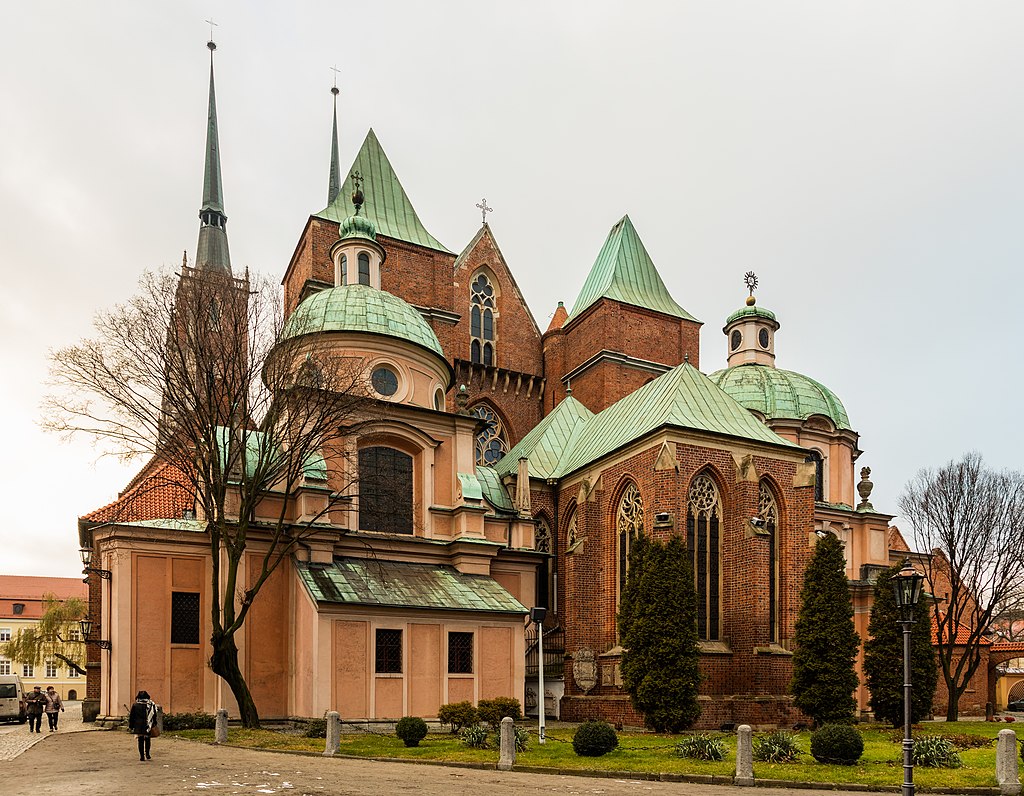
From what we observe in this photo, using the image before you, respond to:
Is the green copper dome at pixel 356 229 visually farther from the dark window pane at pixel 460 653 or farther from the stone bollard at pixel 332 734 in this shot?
the stone bollard at pixel 332 734

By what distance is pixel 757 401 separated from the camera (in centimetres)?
4166

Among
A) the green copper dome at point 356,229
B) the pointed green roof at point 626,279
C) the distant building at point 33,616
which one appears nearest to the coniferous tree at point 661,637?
the green copper dome at point 356,229

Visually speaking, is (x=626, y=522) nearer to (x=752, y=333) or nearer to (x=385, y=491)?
(x=385, y=491)

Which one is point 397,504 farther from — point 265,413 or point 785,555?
point 785,555

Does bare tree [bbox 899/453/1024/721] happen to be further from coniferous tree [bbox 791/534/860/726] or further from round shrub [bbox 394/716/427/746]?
round shrub [bbox 394/716/427/746]

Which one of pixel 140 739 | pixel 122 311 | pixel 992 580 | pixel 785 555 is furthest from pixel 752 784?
pixel 992 580

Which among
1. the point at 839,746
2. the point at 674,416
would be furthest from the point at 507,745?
the point at 674,416

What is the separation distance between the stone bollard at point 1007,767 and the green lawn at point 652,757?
0.31 meters

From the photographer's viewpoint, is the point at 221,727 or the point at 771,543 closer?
the point at 221,727

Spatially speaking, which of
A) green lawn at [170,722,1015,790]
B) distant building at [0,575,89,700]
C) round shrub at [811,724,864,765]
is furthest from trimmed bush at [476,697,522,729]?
distant building at [0,575,89,700]

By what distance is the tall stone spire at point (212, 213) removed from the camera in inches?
2741

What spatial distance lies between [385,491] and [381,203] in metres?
18.5

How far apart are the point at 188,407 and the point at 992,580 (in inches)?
1217

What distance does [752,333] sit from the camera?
44.2 meters
